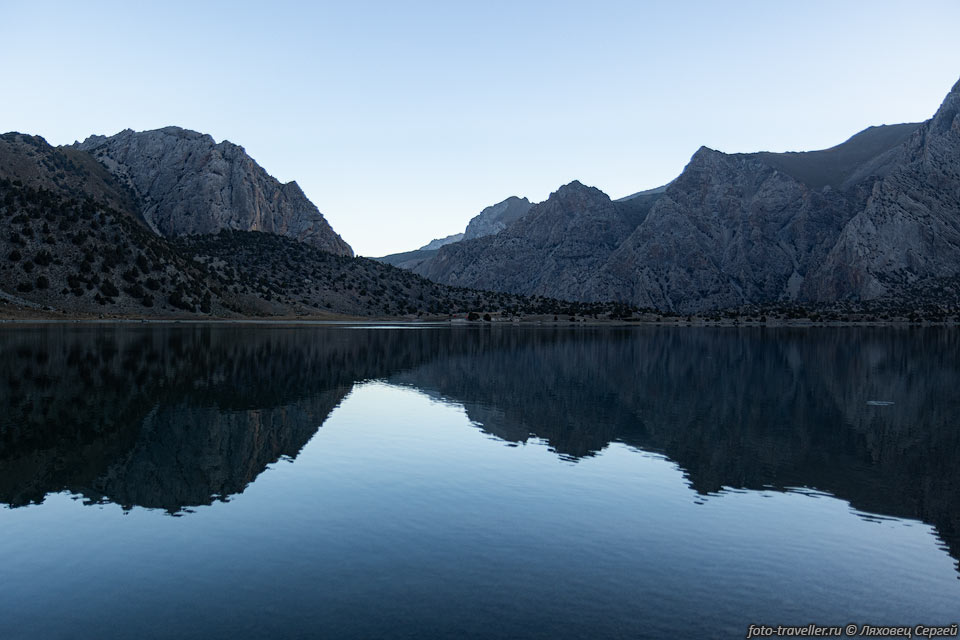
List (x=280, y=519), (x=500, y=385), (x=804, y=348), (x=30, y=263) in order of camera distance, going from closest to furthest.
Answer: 1. (x=280, y=519)
2. (x=500, y=385)
3. (x=804, y=348)
4. (x=30, y=263)

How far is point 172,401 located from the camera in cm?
3269

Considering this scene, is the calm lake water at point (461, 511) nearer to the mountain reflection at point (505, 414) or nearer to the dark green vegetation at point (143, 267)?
the mountain reflection at point (505, 414)

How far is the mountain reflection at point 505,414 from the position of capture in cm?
2036

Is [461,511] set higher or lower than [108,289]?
lower

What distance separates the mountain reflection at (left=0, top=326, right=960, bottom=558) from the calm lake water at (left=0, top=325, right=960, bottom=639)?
19 centimetres

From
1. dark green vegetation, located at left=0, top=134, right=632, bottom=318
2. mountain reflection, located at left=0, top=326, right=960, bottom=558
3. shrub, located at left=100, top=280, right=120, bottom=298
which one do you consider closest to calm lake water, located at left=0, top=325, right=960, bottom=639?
mountain reflection, located at left=0, top=326, right=960, bottom=558

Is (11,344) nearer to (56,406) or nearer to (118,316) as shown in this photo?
(56,406)

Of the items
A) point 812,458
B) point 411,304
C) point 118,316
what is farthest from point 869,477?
point 411,304

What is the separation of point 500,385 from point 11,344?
149 feet

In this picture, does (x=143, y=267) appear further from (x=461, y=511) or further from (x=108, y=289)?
(x=461, y=511)

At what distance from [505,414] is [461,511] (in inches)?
644

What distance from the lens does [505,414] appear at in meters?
33.3

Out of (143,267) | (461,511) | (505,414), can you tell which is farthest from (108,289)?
(461,511)

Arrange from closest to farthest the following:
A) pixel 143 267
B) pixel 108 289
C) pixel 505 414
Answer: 1. pixel 505 414
2. pixel 108 289
3. pixel 143 267
